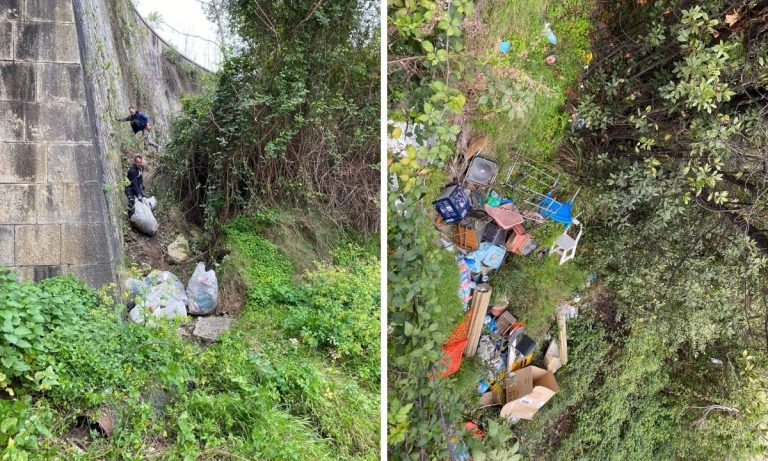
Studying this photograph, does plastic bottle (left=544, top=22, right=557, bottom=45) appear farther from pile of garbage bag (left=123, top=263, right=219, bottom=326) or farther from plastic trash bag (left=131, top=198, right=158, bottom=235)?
plastic trash bag (left=131, top=198, right=158, bottom=235)

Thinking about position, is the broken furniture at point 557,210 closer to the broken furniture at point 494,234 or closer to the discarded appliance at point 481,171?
the broken furniture at point 494,234

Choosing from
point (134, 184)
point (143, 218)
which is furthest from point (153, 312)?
point (134, 184)

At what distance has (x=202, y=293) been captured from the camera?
3906 mm

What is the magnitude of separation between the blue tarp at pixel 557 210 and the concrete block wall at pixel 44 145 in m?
3.67

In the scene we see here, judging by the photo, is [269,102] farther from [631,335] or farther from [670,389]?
[670,389]

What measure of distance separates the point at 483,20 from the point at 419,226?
7.38ft

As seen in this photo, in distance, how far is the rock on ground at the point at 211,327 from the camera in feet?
11.8

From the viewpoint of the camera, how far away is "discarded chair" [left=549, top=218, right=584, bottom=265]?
432 centimetres

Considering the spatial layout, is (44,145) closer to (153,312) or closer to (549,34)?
(153,312)

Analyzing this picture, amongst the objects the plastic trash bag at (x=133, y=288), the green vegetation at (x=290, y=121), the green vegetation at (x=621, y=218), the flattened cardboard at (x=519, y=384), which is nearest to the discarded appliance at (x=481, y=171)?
the green vegetation at (x=621, y=218)

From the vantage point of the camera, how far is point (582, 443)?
5016 millimetres

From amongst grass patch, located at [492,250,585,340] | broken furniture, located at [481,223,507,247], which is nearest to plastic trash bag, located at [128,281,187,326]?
broken furniture, located at [481,223,507,247]

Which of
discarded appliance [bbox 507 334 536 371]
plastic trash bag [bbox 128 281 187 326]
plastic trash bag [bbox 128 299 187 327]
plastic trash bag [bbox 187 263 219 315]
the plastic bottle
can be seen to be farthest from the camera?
discarded appliance [bbox 507 334 536 371]

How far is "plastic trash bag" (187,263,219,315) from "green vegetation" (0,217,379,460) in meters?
0.47
